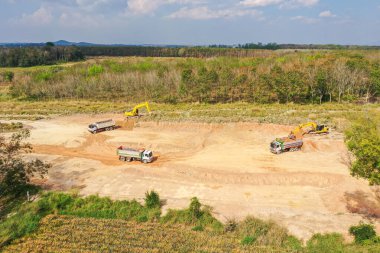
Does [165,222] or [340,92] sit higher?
[340,92]

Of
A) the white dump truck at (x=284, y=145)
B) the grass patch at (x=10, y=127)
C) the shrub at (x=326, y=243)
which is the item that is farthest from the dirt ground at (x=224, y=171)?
the grass patch at (x=10, y=127)

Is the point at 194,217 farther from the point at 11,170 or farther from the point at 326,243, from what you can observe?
the point at 11,170

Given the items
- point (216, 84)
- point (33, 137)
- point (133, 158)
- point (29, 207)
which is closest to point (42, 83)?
→ point (33, 137)

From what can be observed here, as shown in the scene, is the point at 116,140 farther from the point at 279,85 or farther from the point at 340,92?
the point at 340,92

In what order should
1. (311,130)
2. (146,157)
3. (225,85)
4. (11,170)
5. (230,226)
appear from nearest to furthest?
(230,226), (11,170), (146,157), (311,130), (225,85)

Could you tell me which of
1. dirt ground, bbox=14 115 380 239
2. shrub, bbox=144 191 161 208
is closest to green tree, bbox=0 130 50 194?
dirt ground, bbox=14 115 380 239

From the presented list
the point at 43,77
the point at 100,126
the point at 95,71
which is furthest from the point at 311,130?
the point at 43,77
